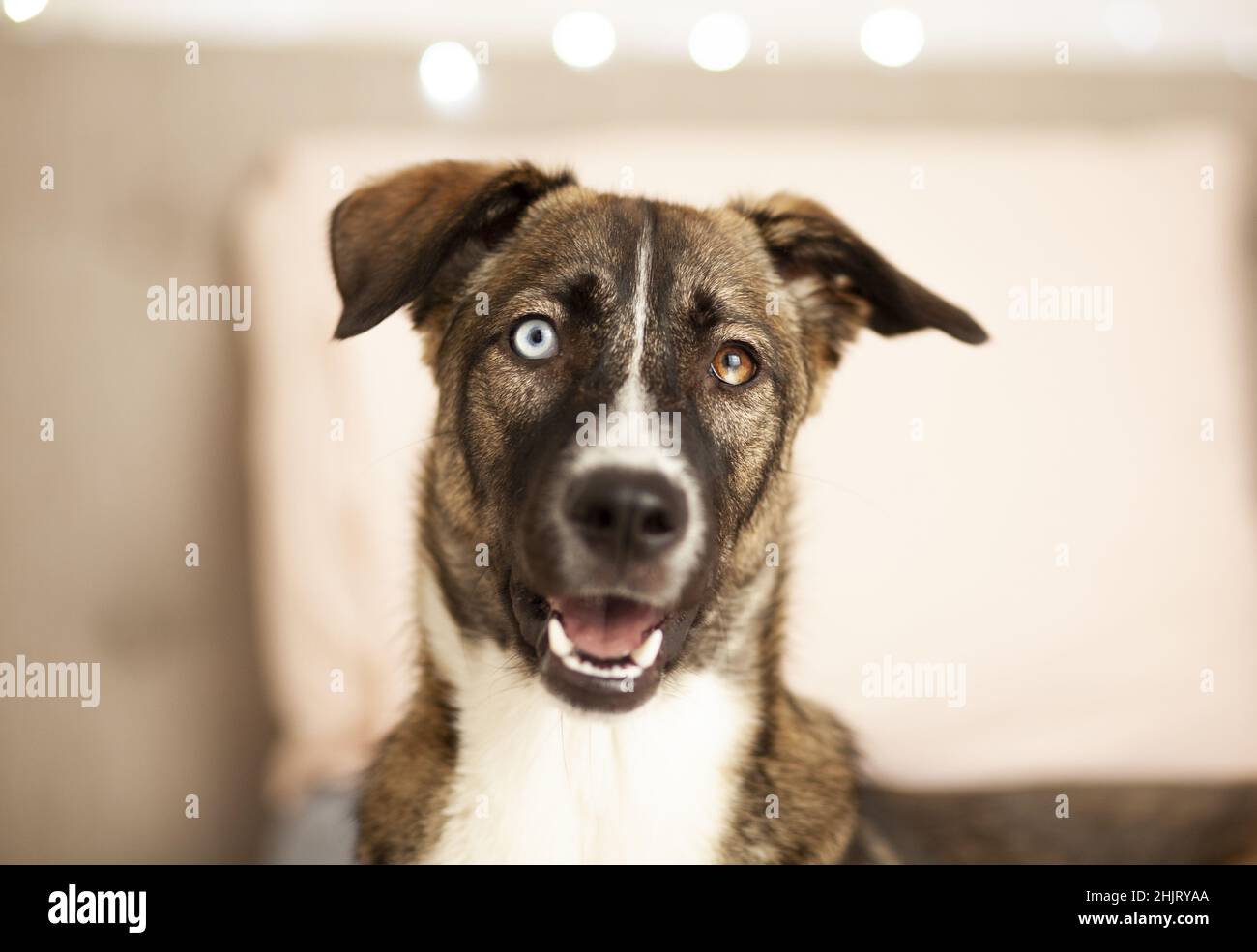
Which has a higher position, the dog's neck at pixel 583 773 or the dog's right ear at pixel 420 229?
the dog's right ear at pixel 420 229

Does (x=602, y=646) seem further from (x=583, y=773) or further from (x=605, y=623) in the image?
(x=583, y=773)

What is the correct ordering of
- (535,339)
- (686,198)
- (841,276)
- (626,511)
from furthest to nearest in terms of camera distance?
1. (686,198)
2. (841,276)
3. (535,339)
4. (626,511)

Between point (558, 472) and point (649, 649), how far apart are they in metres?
0.38

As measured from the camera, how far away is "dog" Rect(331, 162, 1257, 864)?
1771 mm

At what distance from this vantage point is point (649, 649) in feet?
5.85

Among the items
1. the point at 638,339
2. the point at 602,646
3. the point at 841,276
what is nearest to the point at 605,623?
the point at 602,646

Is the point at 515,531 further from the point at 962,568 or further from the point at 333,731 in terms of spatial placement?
the point at 962,568

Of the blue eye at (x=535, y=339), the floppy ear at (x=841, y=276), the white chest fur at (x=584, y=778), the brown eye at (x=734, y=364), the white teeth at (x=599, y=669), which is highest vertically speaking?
the floppy ear at (x=841, y=276)

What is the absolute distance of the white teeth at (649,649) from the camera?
1771mm

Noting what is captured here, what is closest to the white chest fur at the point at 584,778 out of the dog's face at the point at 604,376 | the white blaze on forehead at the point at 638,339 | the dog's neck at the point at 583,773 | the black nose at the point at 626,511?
the dog's neck at the point at 583,773

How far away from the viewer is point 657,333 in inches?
72.3

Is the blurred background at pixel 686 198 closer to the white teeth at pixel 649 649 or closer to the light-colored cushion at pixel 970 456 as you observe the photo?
the light-colored cushion at pixel 970 456

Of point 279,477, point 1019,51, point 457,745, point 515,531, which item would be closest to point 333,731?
point 279,477
